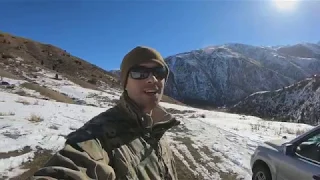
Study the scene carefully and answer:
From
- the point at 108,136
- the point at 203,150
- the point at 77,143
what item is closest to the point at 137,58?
the point at 108,136

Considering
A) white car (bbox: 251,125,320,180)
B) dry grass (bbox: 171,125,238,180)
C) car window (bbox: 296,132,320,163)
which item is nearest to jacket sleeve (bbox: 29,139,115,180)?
white car (bbox: 251,125,320,180)

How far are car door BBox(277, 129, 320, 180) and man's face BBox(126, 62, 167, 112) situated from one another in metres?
3.61

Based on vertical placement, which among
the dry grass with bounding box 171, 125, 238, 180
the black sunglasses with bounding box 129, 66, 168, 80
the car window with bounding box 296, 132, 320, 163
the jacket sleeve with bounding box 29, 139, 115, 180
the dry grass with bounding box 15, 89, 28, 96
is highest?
the black sunglasses with bounding box 129, 66, 168, 80

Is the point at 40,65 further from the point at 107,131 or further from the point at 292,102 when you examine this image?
the point at 292,102

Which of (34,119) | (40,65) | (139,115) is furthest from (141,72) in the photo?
(40,65)

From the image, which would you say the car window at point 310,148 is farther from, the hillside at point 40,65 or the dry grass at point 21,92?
the hillside at point 40,65

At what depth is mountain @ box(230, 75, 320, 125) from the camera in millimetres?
79188

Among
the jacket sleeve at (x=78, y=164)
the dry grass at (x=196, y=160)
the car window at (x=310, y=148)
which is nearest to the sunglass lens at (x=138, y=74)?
the jacket sleeve at (x=78, y=164)

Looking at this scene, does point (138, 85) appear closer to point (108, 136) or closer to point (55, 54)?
point (108, 136)

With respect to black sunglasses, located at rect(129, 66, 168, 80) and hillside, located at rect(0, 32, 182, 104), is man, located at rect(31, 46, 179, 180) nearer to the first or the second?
black sunglasses, located at rect(129, 66, 168, 80)

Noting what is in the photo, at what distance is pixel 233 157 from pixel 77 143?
26.1 ft

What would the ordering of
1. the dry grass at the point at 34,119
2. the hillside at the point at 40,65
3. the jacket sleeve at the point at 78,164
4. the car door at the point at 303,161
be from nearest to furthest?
the jacket sleeve at the point at 78,164 < the car door at the point at 303,161 < the dry grass at the point at 34,119 < the hillside at the point at 40,65

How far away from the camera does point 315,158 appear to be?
192 inches

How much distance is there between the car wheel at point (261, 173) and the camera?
6.14 m
